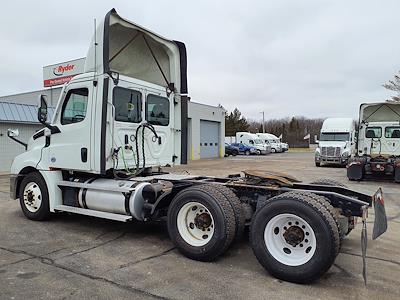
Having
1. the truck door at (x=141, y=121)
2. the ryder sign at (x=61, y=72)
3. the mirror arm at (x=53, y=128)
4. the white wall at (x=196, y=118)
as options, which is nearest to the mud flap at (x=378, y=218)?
the truck door at (x=141, y=121)

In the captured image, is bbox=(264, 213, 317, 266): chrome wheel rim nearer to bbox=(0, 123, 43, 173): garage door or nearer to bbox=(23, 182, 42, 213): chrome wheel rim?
bbox=(23, 182, 42, 213): chrome wheel rim

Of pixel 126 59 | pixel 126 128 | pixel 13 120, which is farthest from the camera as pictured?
pixel 13 120

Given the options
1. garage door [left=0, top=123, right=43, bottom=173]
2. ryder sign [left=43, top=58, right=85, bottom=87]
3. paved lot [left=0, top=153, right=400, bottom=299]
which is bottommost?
paved lot [left=0, top=153, right=400, bottom=299]

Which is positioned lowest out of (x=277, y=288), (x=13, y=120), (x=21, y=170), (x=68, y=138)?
(x=277, y=288)

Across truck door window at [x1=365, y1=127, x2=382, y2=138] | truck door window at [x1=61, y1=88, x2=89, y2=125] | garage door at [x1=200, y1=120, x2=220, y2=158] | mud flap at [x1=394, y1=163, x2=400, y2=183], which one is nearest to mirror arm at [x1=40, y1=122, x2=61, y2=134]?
truck door window at [x1=61, y1=88, x2=89, y2=125]

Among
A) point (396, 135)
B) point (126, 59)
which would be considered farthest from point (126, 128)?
point (396, 135)

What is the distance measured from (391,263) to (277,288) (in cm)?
201

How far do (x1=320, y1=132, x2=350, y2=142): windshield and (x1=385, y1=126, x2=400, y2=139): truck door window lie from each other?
8.11m

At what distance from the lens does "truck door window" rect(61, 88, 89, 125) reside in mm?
6621

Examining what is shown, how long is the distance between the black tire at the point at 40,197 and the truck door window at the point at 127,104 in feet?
6.90

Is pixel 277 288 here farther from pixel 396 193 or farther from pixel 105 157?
pixel 396 193

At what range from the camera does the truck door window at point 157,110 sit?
7.23 meters

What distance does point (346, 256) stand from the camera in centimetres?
544

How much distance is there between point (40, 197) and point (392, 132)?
1589cm
